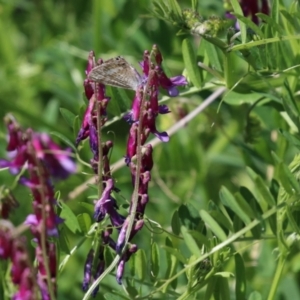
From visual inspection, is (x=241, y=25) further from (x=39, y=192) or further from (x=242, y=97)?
(x=39, y=192)

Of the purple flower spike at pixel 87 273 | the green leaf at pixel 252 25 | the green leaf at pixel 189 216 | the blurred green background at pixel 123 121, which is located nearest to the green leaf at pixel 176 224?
the green leaf at pixel 189 216

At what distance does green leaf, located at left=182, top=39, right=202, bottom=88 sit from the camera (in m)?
1.09

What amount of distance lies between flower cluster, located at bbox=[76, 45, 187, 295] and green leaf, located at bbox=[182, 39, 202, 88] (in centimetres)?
17

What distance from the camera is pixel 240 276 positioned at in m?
1.00

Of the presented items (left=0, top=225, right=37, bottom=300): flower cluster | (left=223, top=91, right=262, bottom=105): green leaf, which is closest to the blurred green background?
(left=223, top=91, right=262, bottom=105): green leaf

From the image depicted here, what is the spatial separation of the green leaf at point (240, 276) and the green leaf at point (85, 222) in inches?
7.4

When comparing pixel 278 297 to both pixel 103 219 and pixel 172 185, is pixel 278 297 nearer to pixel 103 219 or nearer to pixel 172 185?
pixel 172 185

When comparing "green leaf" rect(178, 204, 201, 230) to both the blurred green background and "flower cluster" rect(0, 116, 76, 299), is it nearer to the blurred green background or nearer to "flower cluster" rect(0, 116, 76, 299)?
"flower cluster" rect(0, 116, 76, 299)

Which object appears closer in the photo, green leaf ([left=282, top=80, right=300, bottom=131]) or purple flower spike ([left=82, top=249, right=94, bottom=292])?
purple flower spike ([left=82, top=249, right=94, bottom=292])

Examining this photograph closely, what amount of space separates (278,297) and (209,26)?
686 millimetres

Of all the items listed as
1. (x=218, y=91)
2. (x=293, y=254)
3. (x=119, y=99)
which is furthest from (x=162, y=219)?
(x=119, y=99)

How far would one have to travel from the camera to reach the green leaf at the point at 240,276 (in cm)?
100

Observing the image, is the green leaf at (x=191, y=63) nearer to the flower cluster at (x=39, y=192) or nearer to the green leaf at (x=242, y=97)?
the green leaf at (x=242, y=97)

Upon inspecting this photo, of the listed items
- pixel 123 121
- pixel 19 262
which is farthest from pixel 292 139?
pixel 123 121
